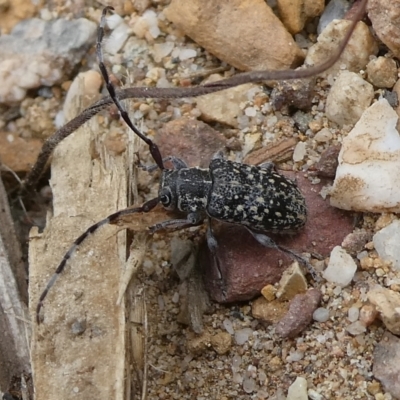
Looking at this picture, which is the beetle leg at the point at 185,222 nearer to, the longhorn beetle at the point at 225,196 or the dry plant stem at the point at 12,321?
the longhorn beetle at the point at 225,196

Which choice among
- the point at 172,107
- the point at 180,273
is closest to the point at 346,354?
the point at 180,273

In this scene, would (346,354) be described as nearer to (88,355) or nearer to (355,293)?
(355,293)

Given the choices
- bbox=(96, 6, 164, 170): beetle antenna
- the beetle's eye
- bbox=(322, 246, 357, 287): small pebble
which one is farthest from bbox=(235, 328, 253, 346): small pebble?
bbox=(96, 6, 164, 170): beetle antenna

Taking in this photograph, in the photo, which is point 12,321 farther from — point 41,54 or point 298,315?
point 41,54

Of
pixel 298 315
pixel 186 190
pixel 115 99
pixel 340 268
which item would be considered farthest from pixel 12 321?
pixel 340 268

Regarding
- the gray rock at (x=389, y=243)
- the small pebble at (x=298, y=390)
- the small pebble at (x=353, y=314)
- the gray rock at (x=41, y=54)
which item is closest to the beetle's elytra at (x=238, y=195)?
the gray rock at (x=389, y=243)
